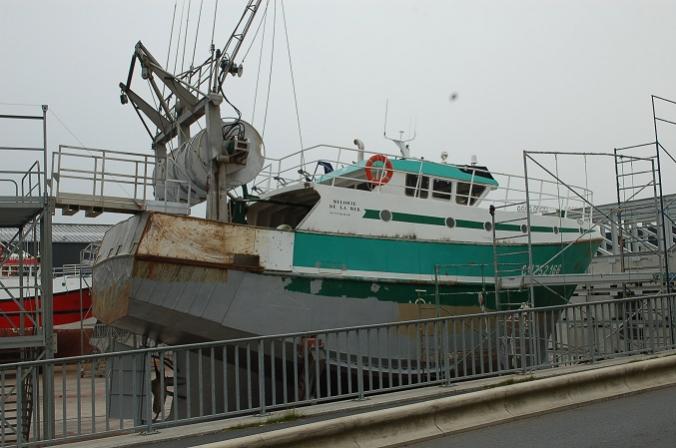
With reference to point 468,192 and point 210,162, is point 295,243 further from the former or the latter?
point 468,192

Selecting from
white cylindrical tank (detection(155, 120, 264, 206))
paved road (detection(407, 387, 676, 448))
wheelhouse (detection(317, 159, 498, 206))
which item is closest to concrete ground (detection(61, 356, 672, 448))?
paved road (detection(407, 387, 676, 448))

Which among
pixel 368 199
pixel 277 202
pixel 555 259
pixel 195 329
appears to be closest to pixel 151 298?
pixel 195 329

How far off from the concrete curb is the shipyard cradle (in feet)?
20.4

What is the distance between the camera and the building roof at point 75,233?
44.4 m

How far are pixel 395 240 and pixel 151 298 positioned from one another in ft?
16.5

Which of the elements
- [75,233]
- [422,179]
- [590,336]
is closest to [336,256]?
→ [422,179]

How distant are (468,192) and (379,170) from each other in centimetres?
287

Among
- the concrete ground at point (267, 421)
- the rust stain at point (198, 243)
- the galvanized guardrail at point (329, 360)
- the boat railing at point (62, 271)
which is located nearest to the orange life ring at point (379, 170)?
the galvanized guardrail at point (329, 360)

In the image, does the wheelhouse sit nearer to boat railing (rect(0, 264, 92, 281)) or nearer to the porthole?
the porthole

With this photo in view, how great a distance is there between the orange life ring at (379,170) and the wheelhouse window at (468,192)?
6.88 ft

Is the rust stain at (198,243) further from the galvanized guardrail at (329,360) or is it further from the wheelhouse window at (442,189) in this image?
the wheelhouse window at (442,189)

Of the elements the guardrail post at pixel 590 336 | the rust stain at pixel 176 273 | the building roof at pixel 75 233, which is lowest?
the guardrail post at pixel 590 336

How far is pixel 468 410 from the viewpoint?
6.78 m

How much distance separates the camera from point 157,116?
50.5 feet
